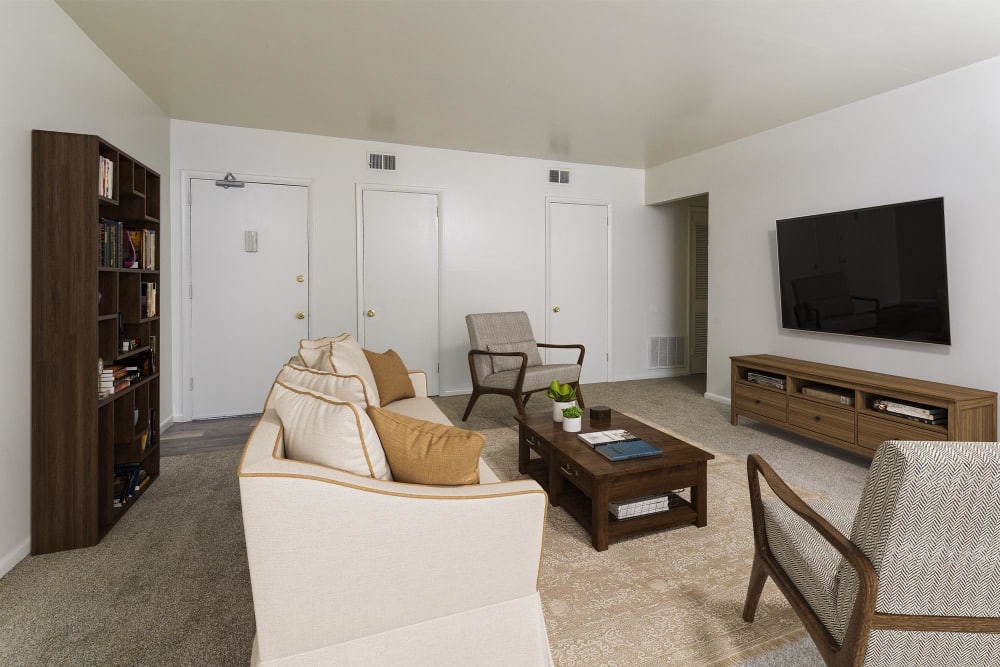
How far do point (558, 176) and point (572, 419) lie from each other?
3.75 m

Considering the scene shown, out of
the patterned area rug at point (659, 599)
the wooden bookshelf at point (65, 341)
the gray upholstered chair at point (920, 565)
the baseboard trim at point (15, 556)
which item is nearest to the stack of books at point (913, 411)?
the patterned area rug at point (659, 599)

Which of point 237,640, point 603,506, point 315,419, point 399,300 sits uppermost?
point 399,300

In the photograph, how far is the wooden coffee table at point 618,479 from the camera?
2.18 metres

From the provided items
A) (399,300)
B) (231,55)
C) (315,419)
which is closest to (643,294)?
(399,300)

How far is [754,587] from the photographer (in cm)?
164

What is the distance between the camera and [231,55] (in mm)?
3100

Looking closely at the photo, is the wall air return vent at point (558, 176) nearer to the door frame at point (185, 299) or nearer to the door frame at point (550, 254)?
the door frame at point (550, 254)

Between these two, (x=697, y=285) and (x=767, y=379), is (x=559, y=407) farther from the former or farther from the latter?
(x=697, y=285)

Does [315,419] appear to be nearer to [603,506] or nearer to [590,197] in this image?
[603,506]

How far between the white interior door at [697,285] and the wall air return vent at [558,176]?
1.79 meters

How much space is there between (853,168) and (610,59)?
2159mm

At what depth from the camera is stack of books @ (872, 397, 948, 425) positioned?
2898mm

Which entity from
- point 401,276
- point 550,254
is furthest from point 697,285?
point 401,276

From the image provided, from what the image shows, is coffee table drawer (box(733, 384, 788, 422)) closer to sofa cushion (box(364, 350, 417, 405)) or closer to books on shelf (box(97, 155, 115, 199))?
sofa cushion (box(364, 350, 417, 405))
